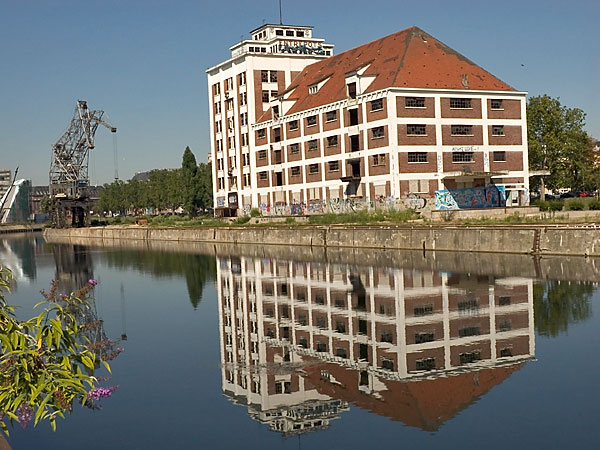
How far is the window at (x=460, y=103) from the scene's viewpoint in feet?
229

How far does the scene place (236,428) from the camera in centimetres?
1457

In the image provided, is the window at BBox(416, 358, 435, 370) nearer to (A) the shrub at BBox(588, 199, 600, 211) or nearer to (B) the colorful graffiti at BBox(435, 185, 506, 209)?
(A) the shrub at BBox(588, 199, 600, 211)

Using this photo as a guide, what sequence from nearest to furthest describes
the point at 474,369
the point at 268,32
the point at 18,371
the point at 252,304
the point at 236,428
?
the point at 18,371, the point at 236,428, the point at 474,369, the point at 252,304, the point at 268,32

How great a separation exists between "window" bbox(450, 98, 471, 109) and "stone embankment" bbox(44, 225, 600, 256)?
706 inches

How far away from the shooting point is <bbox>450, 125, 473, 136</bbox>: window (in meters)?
69.6

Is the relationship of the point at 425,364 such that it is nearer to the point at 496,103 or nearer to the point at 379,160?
the point at 379,160

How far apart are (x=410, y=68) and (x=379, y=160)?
9.35 metres

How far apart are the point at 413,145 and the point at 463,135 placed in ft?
18.3

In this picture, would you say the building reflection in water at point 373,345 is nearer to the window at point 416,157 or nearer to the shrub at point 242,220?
the window at point 416,157

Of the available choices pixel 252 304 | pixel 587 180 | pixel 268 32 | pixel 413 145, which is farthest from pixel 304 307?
pixel 587 180

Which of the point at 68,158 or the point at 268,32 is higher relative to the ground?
the point at 268,32

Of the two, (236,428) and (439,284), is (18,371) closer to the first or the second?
(236,428)

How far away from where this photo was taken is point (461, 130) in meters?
69.9

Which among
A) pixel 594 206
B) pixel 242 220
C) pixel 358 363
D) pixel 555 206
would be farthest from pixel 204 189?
pixel 358 363
